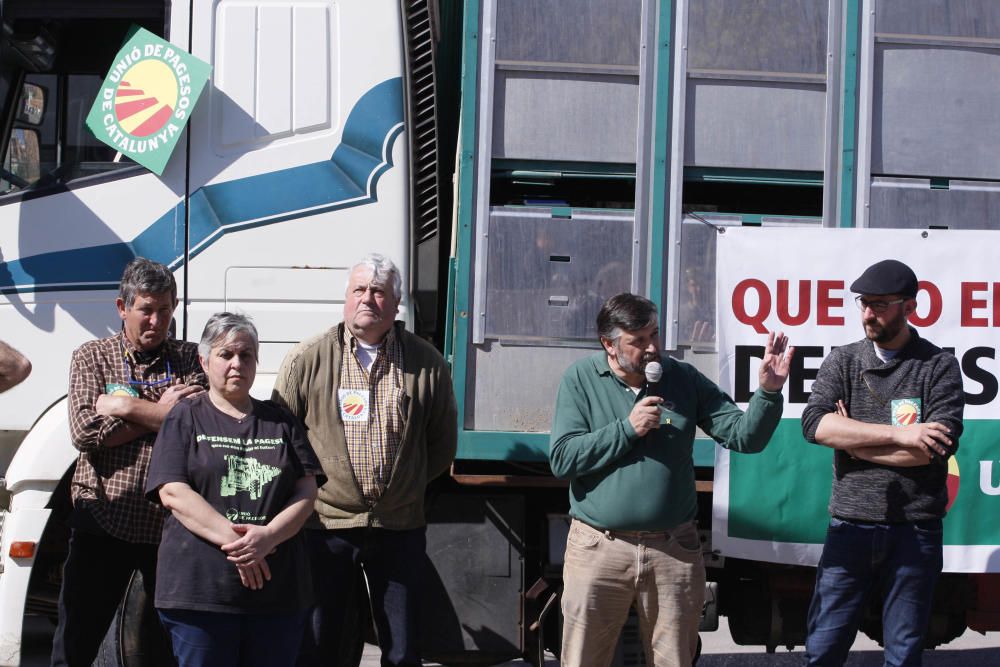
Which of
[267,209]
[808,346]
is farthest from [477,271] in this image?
[808,346]

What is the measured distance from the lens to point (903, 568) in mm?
3627

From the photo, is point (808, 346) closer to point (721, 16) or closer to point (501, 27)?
point (721, 16)

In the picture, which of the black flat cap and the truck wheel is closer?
the black flat cap

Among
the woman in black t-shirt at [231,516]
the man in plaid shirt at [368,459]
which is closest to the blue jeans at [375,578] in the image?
the man in plaid shirt at [368,459]

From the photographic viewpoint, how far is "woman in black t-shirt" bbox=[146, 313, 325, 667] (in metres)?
3.04

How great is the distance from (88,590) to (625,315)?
6.32 feet

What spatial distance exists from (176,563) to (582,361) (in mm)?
1431

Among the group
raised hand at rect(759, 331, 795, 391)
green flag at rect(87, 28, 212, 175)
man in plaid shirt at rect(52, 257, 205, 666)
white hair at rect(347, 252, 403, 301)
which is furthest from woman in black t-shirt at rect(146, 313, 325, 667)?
raised hand at rect(759, 331, 795, 391)

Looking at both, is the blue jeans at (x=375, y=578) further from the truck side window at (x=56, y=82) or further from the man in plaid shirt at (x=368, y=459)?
the truck side window at (x=56, y=82)

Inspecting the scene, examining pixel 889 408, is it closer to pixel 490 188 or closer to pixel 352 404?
pixel 490 188

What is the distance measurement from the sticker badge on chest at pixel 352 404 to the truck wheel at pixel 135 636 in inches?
43.7

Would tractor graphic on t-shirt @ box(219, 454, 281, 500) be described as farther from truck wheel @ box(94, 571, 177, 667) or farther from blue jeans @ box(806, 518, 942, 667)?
blue jeans @ box(806, 518, 942, 667)

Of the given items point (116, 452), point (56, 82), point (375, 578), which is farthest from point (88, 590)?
point (56, 82)

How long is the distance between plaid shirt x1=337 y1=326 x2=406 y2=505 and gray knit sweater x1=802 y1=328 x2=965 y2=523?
4.55ft
